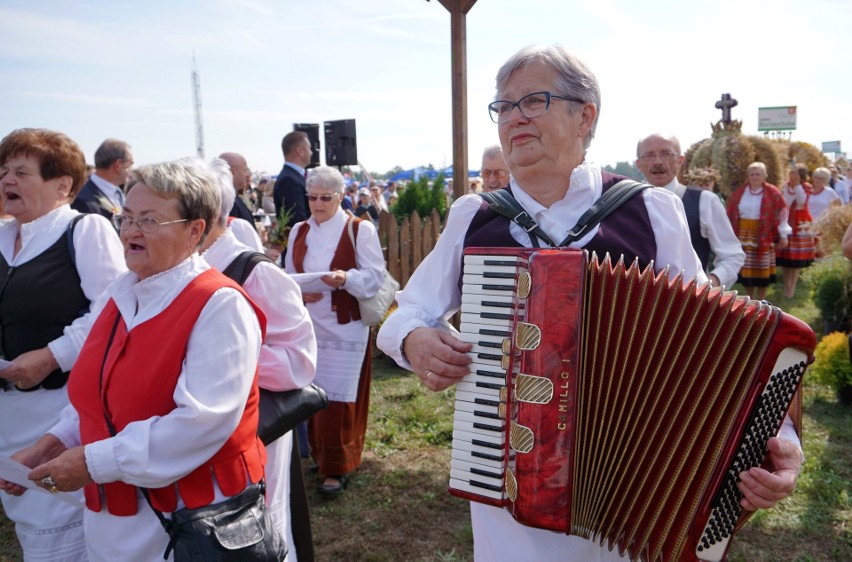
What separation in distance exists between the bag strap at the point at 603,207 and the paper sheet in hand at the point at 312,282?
268cm

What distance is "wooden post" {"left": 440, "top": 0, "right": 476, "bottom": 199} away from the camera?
15.5 feet

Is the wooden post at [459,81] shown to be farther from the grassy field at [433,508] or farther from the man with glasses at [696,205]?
the grassy field at [433,508]

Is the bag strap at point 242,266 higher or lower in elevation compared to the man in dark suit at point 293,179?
lower

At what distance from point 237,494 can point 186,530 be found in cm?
18

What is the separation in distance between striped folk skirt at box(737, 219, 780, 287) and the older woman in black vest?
8.79 m

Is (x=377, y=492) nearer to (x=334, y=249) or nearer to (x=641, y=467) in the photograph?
(x=334, y=249)

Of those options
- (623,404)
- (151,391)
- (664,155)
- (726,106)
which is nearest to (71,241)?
(151,391)

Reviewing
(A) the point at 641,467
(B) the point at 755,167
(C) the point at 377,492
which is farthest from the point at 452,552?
(B) the point at 755,167

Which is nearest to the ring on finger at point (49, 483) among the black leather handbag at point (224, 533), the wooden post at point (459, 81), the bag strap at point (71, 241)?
the black leather handbag at point (224, 533)

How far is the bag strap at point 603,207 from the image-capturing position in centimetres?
187

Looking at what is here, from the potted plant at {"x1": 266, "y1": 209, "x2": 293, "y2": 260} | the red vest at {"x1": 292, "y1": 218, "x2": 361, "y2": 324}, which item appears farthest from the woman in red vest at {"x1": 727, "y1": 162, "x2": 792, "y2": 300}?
the red vest at {"x1": 292, "y1": 218, "x2": 361, "y2": 324}

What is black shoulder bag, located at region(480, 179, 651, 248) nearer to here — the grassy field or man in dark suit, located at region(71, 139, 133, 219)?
the grassy field

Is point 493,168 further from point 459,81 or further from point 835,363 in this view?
point 835,363

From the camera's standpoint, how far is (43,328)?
2.78 m
